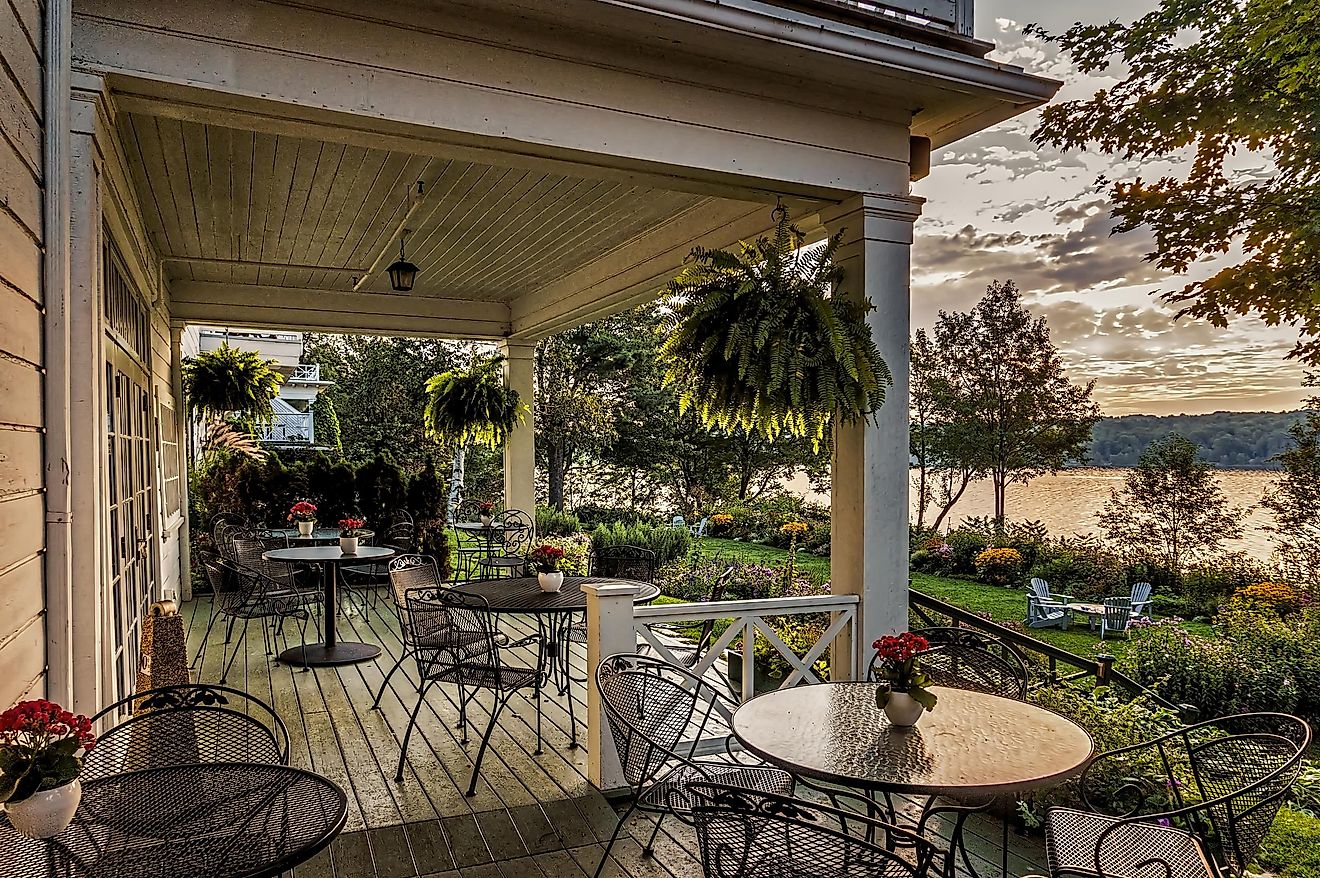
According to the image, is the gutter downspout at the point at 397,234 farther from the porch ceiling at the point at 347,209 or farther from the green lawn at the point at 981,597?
the green lawn at the point at 981,597

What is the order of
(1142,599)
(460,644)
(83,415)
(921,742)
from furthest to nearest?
(1142,599), (460,644), (921,742), (83,415)

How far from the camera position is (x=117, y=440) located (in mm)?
3977

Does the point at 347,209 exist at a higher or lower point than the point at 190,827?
higher

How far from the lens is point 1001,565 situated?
523 inches

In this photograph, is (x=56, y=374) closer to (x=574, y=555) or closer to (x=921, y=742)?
(x=921, y=742)

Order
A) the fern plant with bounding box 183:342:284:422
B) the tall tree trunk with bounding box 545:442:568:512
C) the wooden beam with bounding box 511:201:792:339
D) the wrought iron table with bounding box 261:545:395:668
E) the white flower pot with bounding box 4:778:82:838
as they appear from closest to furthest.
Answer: the white flower pot with bounding box 4:778:82:838, the wooden beam with bounding box 511:201:792:339, the wrought iron table with bounding box 261:545:395:668, the fern plant with bounding box 183:342:284:422, the tall tree trunk with bounding box 545:442:568:512

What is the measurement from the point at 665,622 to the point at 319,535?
16.9 feet

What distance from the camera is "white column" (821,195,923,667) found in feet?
12.6

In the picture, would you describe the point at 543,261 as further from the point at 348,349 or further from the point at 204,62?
the point at 348,349

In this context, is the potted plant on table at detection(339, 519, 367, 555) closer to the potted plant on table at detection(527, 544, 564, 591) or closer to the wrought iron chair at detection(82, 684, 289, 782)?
the potted plant on table at detection(527, 544, 564, 591)

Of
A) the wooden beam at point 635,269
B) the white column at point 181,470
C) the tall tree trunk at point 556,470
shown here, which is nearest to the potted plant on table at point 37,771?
the wooden beam at point 635,269

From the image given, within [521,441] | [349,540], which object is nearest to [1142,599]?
[521,441]

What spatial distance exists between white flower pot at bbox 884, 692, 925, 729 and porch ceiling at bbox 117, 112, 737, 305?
9.94ft

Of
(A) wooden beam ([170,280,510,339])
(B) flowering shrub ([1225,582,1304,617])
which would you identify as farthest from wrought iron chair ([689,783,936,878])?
(B) flowering shrub ([1225,582,1304,617])
